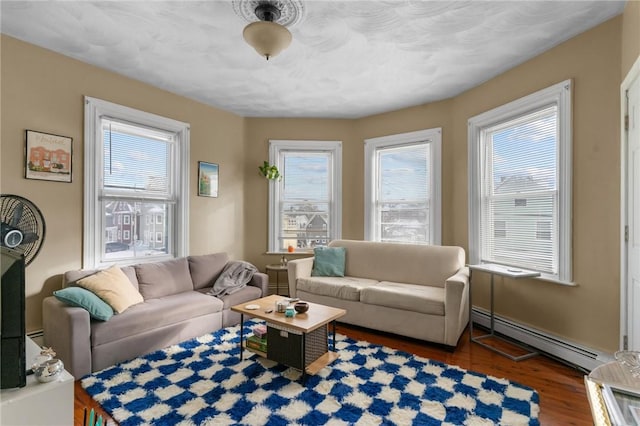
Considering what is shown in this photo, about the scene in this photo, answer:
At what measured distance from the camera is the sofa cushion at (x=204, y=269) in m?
3.75

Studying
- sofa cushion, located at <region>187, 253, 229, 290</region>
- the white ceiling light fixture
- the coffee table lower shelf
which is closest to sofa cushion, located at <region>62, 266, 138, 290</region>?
sofa cushion, located at <region>187, 253, 229, 290</region>

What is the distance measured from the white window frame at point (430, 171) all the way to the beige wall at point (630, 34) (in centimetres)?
196

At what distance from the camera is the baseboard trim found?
2541mm

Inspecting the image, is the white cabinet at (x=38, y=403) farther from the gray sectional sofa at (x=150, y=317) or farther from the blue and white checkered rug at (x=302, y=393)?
the gray sectional sofa at (x=150, y=317)

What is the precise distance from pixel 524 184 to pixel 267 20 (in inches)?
112

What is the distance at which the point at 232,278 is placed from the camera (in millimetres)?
3783

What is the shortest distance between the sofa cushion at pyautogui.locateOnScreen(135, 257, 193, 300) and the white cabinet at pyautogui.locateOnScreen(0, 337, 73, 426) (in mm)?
2268

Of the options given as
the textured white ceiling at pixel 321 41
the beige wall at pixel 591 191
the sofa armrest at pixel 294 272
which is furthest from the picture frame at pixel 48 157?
the beige wall at pixel 591 191

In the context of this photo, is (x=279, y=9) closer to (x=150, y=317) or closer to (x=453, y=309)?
(x=150, y=317)

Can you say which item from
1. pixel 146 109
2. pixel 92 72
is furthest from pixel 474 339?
pixel 92 72

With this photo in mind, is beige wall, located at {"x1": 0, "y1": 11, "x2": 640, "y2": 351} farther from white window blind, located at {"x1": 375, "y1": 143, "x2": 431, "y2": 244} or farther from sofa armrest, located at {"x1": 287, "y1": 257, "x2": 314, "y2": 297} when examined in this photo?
sofa armrest, located at {"x1": 287, "y1": 257, "x2": 314, "y2": 297}

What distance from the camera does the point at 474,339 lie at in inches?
125

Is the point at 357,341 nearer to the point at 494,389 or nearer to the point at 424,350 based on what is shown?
the point at 424,350

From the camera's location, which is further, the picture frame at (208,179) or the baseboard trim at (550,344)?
the picture frame at (208,179)
